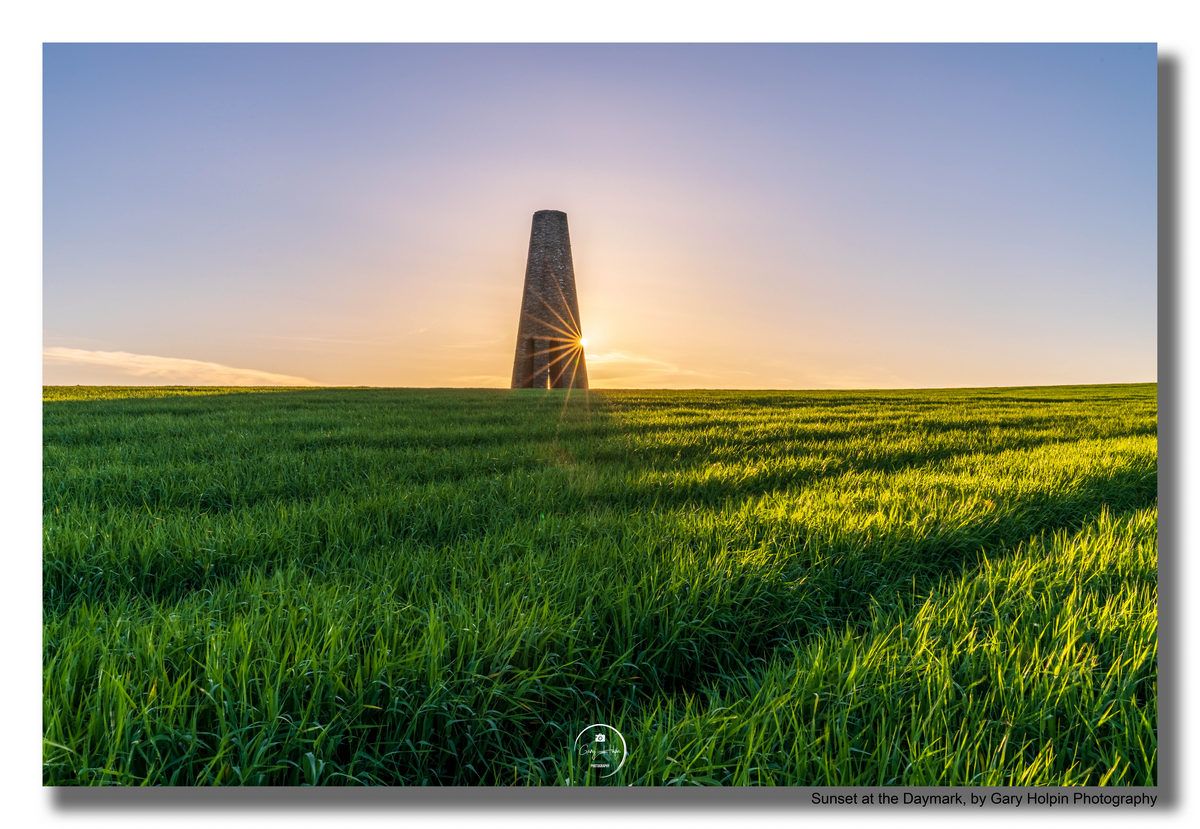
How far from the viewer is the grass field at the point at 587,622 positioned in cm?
178

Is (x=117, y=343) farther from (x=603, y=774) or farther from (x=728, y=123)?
(x=728, y=123)

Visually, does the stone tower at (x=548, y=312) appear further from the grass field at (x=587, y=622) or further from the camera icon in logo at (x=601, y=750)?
the camera icon in logo at (x=601, y=750)

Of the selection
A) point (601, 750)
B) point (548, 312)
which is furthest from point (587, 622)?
point (548, 312)

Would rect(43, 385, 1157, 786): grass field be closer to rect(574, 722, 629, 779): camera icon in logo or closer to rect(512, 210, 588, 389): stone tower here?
rect(574, 722, 629, 779): camera icon in logo

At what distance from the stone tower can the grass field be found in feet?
47.6

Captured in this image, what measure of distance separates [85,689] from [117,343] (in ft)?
8.02

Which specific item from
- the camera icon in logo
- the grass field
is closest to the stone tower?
the grass field

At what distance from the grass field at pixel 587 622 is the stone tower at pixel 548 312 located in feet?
47.6

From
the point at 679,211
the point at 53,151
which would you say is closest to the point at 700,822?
the point at 679,211

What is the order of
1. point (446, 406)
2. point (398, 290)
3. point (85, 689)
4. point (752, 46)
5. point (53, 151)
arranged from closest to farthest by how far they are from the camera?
1. point (85, 689)
2. point (53, 151)
3. point (752, 46)
4. point (398, 290)
5. point (446, 406)

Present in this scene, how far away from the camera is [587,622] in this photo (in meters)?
2.24

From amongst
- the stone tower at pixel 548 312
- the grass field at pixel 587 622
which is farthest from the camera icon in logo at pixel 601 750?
the stone tower at pixel 548 312

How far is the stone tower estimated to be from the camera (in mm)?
19562

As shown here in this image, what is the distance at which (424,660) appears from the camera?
1913 mm
